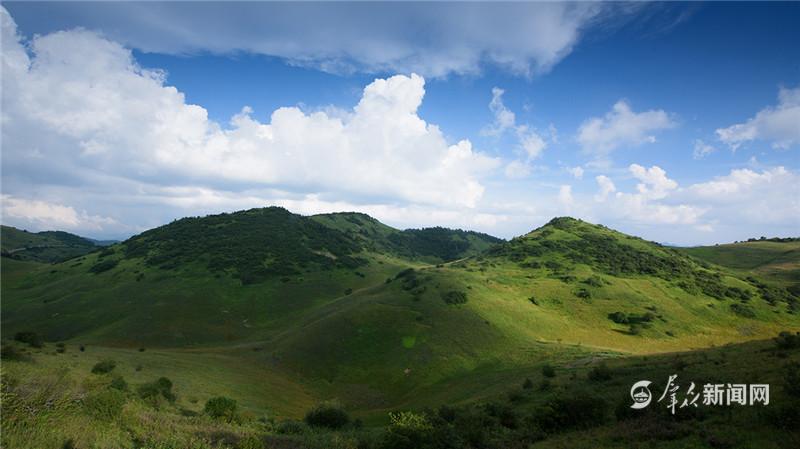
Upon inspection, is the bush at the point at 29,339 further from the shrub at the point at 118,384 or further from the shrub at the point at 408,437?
the shrub at the point at 408,437

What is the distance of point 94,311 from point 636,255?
542 feet

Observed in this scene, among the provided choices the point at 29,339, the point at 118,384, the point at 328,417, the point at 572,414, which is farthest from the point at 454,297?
the point at 29,339

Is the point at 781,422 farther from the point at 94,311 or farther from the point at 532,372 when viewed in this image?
the point at 94,311

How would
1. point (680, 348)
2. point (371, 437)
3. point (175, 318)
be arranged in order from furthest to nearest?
point (175, 318) → point (680, 348) → point (371, 437)

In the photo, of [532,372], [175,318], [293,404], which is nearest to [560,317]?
[532,372]

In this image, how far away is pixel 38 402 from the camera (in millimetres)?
16094

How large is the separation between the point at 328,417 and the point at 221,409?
8.65 meters

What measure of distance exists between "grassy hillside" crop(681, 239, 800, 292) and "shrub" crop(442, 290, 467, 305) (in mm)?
108057

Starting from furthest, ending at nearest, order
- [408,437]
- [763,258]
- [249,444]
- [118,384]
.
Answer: [763,258] → [118,384] → [408,437] → [249,444]

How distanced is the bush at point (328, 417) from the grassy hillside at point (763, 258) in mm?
143639

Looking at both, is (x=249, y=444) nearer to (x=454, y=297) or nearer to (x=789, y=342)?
(x=789, y=342)

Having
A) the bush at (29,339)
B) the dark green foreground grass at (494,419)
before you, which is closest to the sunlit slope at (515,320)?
the dark green foreground grass at (494,419)

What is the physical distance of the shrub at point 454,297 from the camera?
7469cm

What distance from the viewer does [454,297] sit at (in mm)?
76000
